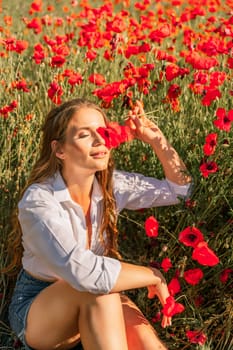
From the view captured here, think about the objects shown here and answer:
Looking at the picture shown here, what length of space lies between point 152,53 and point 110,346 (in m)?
2.27

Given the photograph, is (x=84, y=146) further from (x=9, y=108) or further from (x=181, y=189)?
(x=9, y=108)

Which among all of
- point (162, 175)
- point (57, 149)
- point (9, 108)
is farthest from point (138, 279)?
point (9, 108)

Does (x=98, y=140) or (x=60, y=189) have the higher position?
(x=98, y=140)

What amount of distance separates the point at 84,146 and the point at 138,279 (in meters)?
0.48

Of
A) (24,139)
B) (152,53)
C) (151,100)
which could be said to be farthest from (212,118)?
(152,53)

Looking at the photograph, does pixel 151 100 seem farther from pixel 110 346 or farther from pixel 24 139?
Answer: pixel 110 346

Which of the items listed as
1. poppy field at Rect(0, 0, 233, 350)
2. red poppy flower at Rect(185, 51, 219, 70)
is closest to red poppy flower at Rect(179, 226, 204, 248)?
poppy field at Rect(0, 0, 233, 350)

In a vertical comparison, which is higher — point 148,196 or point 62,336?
point 148,196

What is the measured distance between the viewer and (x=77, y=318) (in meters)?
2.41

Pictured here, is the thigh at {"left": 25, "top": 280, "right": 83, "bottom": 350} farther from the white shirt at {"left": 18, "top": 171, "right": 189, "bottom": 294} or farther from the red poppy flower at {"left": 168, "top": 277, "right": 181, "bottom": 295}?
the red poppy flower at {"left": 168, "top": 277, "right": 181, "bottom": 295}

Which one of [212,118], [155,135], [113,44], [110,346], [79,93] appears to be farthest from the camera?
[79,93]

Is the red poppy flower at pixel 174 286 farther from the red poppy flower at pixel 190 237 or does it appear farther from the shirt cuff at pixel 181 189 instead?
→ the shirt cuff at pixel 181 189

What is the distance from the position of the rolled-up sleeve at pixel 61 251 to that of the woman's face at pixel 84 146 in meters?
0.17

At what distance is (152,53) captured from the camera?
4.23 m
